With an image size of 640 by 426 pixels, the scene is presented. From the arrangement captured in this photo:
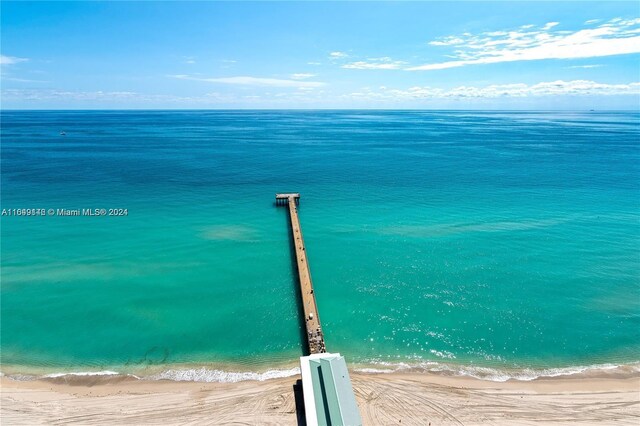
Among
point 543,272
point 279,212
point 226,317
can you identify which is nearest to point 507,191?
point 543,272

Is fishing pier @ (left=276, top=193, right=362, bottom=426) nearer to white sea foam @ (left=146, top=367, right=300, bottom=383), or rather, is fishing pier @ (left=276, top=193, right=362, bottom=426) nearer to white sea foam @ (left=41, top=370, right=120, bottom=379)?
white sea foam @ (left=146, top=367, right=300, bottom=383)

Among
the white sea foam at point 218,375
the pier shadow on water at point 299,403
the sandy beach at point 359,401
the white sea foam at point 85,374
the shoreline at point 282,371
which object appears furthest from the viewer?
the white sea foam at point 85,374

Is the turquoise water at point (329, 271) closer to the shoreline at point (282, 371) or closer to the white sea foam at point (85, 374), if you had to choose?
the shoreline at point (282, 371)

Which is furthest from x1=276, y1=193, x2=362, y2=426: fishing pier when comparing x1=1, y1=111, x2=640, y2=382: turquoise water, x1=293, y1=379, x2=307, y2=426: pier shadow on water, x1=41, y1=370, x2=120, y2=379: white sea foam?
x1=41, y1=370, x2=120, y2=379: white sea foam

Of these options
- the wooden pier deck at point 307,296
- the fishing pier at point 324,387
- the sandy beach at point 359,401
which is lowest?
the sandy beach at point 359,401

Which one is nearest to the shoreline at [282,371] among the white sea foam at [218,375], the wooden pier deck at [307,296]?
the white sea foam at [218,375]

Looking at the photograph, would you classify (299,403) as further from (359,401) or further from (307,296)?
(307,296)
